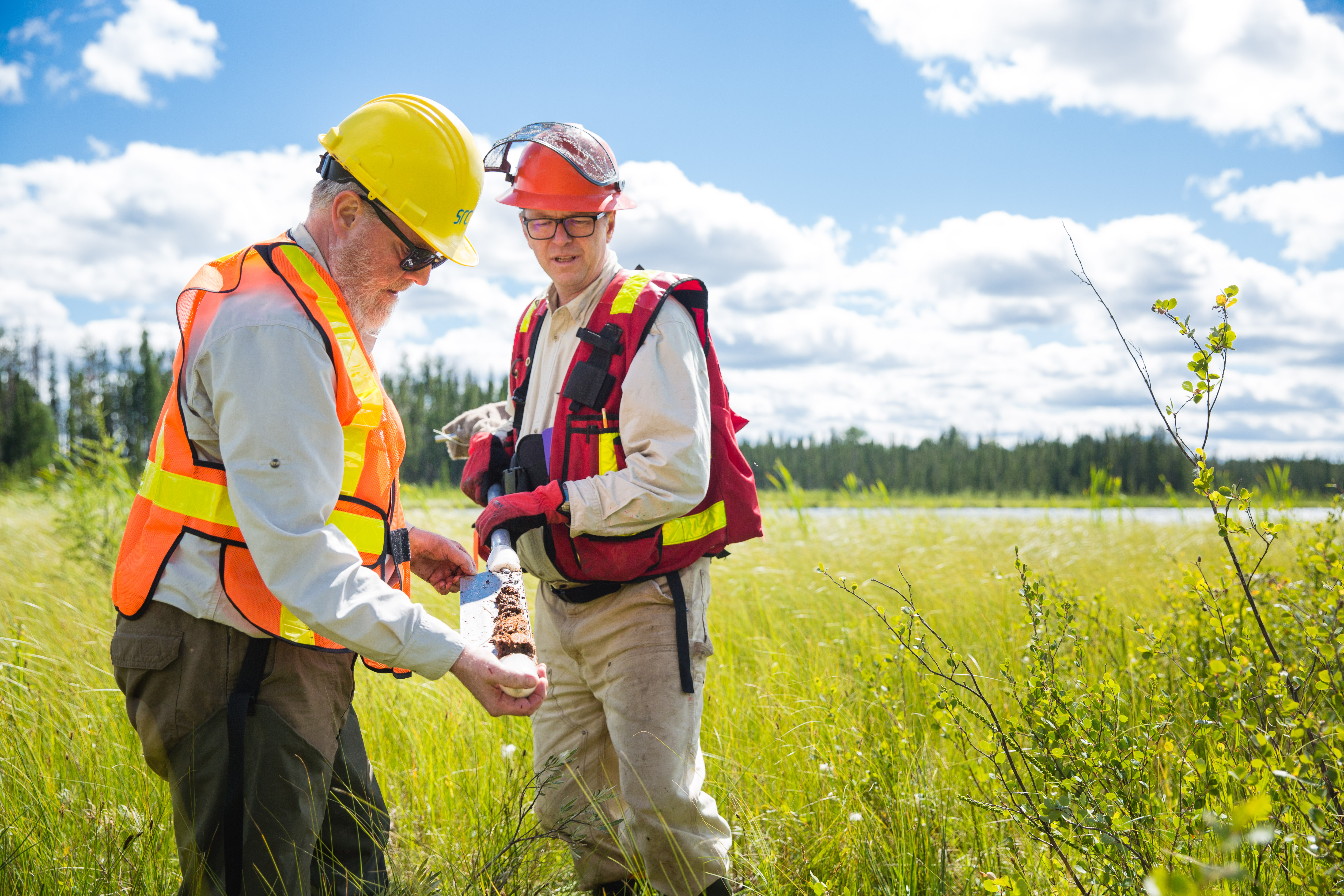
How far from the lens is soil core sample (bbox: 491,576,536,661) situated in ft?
→ 6.61

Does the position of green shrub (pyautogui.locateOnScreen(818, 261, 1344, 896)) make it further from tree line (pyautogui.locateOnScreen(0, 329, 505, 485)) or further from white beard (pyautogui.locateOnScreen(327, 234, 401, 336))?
tree line (pyautogui.locateOnScreen(0, 329, 505, 485))

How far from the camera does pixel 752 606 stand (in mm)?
5996

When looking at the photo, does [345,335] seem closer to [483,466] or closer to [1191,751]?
[483,466]

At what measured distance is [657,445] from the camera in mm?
2543

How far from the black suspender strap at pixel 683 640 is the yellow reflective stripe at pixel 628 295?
95 centimetres

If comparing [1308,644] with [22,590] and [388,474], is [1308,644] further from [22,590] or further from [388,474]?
[22,590]

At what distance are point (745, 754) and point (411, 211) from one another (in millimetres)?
2696

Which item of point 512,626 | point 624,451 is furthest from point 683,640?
point 512,626

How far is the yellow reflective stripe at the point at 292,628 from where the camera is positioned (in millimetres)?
1890

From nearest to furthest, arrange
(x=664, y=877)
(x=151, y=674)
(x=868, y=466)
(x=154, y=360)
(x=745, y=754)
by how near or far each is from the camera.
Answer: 1. (x=151, y=674)
2. (x=664, y=877)
3. (x=745, y=754)
4. (x=154, y=360)
5. (x=868, y=466)

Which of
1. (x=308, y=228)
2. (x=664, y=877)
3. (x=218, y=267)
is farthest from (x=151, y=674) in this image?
(x=664, y=877)

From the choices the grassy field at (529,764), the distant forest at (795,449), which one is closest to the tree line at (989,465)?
the distant forest at (795,449)

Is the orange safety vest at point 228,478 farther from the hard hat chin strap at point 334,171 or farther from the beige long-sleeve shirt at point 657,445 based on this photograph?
the beige long-sleeve shirt at point 657,445

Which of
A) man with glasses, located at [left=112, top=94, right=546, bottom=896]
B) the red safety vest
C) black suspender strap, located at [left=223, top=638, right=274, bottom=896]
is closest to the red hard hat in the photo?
the red safety vest
